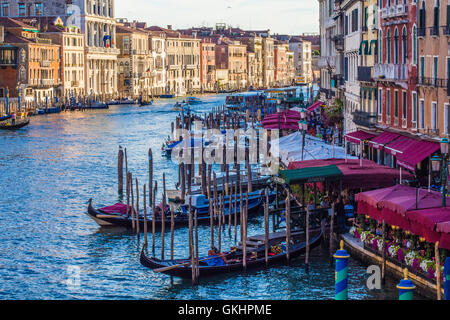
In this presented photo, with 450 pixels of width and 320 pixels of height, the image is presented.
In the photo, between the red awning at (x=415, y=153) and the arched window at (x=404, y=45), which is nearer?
the red awning at (x=415, y=153)

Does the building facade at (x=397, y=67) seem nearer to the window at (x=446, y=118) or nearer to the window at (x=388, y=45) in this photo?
the window at (x=388, y=45)

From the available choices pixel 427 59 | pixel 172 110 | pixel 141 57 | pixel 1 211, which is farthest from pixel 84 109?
pixel 427 59

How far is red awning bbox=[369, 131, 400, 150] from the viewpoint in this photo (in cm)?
1988

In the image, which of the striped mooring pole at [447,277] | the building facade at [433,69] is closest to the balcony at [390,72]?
the building facade at [433,69]

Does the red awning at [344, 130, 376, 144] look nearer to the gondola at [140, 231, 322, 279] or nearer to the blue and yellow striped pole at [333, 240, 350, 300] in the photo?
the gondola at [140, 231, 322, 279]

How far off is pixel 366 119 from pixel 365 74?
55.7 inches

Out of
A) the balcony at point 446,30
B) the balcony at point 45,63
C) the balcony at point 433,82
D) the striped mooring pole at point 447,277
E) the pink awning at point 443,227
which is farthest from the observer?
the balcony at point 45,63

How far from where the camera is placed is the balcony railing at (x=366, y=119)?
22266mm

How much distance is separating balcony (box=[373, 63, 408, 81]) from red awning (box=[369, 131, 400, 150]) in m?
1.24

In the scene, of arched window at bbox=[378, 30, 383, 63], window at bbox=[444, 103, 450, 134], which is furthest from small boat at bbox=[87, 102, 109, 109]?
window at bbox=[444, 103, 450, 134]

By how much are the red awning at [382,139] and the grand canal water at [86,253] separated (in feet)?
10.2

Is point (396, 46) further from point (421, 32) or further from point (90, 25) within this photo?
point (90, 25)

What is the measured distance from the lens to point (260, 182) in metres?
23.2

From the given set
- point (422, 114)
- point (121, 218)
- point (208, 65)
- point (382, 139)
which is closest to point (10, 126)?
point (121, 218)
